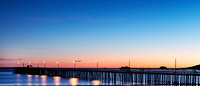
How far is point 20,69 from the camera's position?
15138 centimetres

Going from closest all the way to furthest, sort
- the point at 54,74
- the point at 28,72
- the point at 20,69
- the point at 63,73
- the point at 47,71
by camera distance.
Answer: the point at 63,73 → the point at 54,74 → the point at 47,71 → the point at 28,72 → the point at 20,69

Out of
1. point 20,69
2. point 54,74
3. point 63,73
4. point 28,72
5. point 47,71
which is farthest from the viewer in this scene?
point 20,69

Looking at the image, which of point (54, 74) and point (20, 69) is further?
point (20, 69)

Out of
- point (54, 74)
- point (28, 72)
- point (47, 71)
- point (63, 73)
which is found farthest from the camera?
point (28, 72)

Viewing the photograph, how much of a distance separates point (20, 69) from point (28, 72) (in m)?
10.6

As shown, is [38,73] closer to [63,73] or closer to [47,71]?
[47,71]

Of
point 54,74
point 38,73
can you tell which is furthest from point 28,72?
point 54,74

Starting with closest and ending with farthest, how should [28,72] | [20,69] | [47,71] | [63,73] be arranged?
[63,73] < [47,71] < [28,72] < [20,69]

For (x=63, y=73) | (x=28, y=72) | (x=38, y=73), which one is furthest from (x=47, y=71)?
(x=63, y=73)

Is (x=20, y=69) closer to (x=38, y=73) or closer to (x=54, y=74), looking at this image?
(x=38, y=73)

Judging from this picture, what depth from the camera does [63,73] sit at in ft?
363

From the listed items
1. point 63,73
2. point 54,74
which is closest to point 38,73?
point 54,74

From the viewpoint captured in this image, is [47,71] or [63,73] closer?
[63,73]

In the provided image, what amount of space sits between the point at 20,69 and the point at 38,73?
19.5 meters
